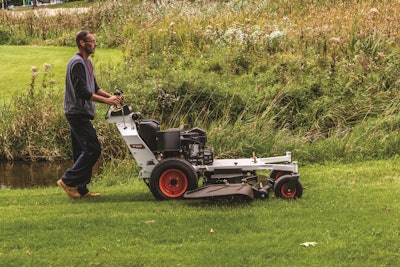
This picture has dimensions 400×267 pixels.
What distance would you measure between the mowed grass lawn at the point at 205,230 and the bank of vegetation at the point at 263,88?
208cm

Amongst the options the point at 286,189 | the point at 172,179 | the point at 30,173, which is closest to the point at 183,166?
the point at 172,179

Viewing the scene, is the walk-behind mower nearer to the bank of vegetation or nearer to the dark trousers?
the dark trousers

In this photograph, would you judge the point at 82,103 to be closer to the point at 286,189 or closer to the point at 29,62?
the point at 286,189

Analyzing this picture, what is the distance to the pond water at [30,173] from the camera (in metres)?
8.95

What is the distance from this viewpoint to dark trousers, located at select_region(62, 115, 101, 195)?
6699 mm

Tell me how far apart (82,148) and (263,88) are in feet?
15.3

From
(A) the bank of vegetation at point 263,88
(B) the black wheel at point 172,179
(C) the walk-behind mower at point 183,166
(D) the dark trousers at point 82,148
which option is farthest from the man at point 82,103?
(A) the bank of vegetation at point 263,88

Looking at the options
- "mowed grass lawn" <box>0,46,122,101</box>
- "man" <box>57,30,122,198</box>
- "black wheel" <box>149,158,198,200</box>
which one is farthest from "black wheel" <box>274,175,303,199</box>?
"mowed grass lawn" <box>0,46,122,101</box>

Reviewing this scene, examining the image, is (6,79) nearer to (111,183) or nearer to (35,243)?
(111,183)

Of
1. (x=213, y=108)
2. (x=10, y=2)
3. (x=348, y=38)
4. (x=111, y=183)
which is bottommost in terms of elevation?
(x=111, y=183)

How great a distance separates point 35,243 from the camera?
5445 mm

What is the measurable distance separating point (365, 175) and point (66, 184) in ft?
12.0

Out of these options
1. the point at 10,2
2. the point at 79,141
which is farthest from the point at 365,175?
the point at 10,2

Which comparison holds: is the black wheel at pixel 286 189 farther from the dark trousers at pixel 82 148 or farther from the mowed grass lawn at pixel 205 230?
the dark trousers at pixel 82 148
